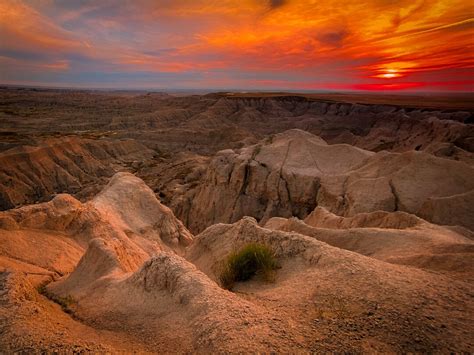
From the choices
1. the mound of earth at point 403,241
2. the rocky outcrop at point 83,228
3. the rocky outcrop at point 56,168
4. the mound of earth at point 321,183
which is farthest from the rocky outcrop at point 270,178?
the rocky outcrop at point 56,168

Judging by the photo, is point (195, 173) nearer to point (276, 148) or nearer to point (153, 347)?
point (276, 148)

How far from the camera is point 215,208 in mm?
27219

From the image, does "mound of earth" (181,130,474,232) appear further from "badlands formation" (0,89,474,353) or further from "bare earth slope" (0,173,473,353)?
"bare earth slope" (0,173,473,353)

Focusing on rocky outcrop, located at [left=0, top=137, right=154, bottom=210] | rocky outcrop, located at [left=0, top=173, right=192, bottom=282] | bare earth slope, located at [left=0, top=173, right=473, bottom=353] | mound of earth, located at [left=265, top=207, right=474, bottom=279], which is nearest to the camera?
bare earth slope, located at [left=0, top=173, right=473, bottom=353]

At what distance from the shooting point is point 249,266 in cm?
698

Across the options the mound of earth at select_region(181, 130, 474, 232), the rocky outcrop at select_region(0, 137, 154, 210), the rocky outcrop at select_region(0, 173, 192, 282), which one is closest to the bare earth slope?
the rocky outcrop at select_region(0, 173, 192, 282)

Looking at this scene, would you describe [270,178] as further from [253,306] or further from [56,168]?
[56,168]

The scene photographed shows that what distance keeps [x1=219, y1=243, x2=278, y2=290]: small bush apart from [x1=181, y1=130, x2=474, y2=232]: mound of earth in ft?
36.6

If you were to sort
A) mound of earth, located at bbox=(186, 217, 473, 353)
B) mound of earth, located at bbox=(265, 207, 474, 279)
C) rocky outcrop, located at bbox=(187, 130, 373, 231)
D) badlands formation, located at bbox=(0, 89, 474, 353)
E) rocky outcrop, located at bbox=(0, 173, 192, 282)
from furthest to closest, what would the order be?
1. rocky outcrop, located at bbox=(187, 130, 373, 231)
2. rocky outcrop, located at bbox=(0, 173, 192, 282)
3. mound of earth, located at bbox=(265, 207, 474, 279)
4. badlands formation, located at bbox=(0, 89, 474, 353)
5. mound of earth, located at bbox=(186, 217, 473, 353)

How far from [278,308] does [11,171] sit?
42.0 meters

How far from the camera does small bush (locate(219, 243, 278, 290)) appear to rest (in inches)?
267

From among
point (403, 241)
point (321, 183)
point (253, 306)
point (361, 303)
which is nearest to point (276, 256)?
point (253, 306)

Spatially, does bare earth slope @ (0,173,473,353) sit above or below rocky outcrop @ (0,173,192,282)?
above

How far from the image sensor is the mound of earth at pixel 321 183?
17625 mm
